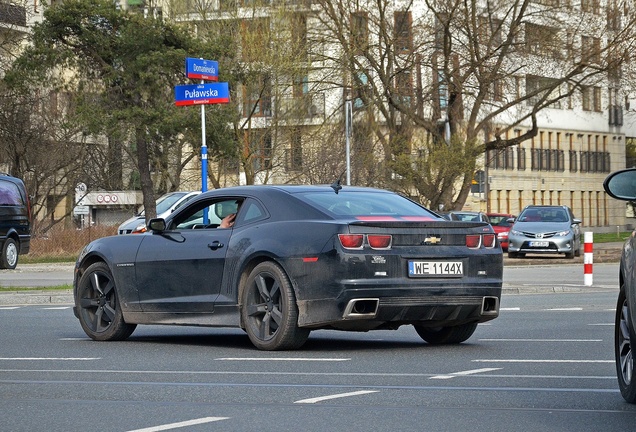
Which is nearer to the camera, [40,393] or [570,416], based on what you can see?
[570,416]

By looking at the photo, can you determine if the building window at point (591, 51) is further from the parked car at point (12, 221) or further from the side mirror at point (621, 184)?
the side mirror at point (621, 184)

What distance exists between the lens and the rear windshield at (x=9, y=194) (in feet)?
112

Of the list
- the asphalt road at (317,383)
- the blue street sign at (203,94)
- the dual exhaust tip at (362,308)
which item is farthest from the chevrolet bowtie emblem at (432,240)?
the blue street sign at (203,94)

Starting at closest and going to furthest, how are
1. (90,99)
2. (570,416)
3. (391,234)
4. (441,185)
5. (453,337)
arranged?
1. (570,416)
2. (391,234)
3. (453,337)
4. (90,99)
5. (441,185)

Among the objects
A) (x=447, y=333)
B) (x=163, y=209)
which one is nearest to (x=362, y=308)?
(x=447, y=333)

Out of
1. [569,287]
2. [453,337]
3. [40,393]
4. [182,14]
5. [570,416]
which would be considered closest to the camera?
[570,416]

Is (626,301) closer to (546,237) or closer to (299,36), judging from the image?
(546,237)

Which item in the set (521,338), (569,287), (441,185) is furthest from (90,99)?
(521,338)

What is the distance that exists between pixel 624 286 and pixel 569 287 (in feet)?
53.1

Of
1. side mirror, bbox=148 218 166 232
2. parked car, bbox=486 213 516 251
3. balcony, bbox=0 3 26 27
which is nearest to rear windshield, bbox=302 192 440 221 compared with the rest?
side mirror, bbox=148 218 166 232

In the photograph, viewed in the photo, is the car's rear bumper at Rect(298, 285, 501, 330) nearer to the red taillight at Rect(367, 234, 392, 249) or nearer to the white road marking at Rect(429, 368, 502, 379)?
the red taillight at Rect(367, 234, 392, 249)

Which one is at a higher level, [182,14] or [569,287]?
[182,14]

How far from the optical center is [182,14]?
56562 millimetres

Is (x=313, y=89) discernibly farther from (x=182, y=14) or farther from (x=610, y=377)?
(x=610, y=377)
